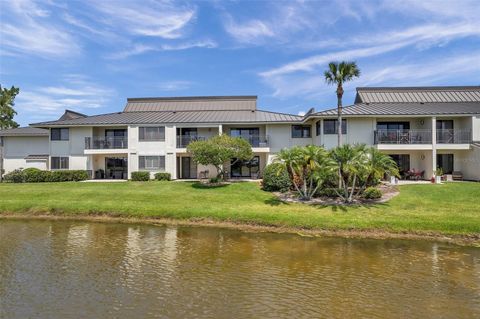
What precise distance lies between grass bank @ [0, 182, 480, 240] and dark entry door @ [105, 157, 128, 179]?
8069 millimetres

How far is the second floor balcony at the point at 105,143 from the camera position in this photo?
35.7 meters

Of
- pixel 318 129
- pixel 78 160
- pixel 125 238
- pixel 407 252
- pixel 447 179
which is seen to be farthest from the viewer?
pixel 78 160

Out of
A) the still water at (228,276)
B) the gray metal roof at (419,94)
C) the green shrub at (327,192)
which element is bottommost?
the still water at (228,276)

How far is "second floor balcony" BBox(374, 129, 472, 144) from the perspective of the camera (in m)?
31.8

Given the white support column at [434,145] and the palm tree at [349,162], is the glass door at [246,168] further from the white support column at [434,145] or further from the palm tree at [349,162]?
the white support column at [434,145]

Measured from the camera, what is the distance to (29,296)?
9945 mm

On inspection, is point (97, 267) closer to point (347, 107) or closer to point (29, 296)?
point (29, 296)

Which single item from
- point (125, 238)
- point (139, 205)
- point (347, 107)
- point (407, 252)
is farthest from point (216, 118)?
point (407, 252)

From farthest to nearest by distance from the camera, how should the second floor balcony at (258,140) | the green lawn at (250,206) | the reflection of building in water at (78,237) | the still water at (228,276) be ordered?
the second floor balcony at (258,140) < the green lawn at (250,206) < the reflection of building in water at (78,237) < the still water at (228,276)

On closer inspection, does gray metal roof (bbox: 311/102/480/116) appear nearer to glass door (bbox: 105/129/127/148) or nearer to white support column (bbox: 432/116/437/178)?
white support column (bbox: 432/116/437/178)

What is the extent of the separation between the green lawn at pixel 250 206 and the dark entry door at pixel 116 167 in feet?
26.3

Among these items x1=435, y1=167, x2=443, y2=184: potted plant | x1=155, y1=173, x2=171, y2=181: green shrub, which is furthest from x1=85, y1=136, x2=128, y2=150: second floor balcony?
x1=435, y1=167, x2=443, y2=184: potted plant

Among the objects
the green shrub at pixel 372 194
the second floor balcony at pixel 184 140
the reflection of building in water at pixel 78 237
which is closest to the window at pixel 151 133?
the second floor balcony at pixel 184 140

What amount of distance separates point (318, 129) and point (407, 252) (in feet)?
62.6
